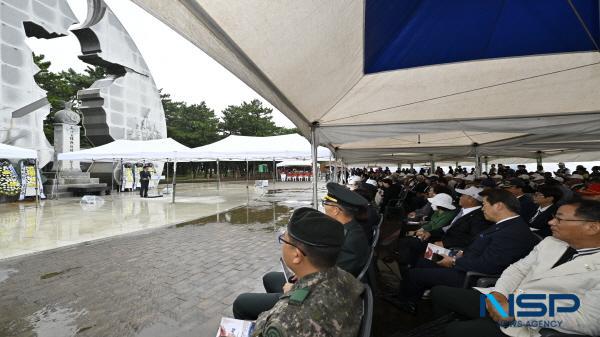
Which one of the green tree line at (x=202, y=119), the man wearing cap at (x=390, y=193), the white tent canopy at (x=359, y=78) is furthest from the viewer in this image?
the green tree line at (x=202, y=119)

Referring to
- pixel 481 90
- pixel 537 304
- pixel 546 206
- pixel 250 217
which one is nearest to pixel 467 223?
pixel 546 206

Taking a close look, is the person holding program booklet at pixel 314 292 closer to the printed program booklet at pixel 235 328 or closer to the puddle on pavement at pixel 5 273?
the printed program booklet at pixel 235 328

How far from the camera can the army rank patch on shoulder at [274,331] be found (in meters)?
1.13

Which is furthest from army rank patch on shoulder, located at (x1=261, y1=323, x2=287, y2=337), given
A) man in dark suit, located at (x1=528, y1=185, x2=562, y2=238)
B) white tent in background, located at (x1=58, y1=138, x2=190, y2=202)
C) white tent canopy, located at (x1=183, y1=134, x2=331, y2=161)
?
white tent in background, located at (x1=58, y1=138, x2=190, y2=202)

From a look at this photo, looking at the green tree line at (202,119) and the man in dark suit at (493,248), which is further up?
the green tree line at (202,119)

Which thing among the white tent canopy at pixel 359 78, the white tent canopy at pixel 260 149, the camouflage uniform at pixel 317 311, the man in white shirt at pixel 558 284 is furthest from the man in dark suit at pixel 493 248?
the white tent canopy at pixel 260 149

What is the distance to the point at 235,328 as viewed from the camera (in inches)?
64.8

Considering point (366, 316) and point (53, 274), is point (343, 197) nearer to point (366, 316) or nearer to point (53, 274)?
point (366, 316)

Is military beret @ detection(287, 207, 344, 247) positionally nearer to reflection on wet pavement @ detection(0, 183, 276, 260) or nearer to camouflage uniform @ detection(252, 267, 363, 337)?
camouflage uniform @ detection(252, 267, 363, 337)

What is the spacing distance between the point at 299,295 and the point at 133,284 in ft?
12.4

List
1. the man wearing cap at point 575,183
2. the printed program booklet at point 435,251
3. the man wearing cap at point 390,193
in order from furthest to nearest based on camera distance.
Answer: the man wearing cap at point 390,193 < the man wearing cap at point 575,183 < the printed program booklet at point 435,251

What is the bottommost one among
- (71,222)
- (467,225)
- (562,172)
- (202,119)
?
(71,222)

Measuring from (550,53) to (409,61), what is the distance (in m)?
1.37

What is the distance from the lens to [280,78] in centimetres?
274
